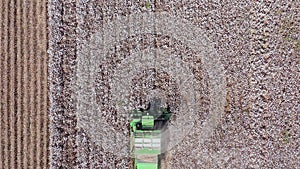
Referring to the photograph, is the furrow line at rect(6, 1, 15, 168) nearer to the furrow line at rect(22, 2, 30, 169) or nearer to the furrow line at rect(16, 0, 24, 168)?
the furrow line at rect(16, 0, 24, 168)

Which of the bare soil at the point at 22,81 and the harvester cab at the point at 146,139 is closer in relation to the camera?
the harvester cab at the point at 146,139

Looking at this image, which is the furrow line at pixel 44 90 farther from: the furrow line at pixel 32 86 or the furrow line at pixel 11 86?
the furrow line at pixel 11 86

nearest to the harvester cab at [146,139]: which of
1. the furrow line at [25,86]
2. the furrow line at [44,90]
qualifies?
the furrow line at [44,90]

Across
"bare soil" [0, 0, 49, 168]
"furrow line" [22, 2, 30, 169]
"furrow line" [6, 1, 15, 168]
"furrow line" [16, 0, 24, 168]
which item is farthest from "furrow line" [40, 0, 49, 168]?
"furrow line" [6, 1, 15, 168]

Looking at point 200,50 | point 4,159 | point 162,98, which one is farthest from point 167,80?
point 4,159

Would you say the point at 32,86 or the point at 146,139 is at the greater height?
the point at 32,86

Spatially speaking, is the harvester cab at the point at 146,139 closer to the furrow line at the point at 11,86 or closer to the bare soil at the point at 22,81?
the bare soil at the point at 22,81

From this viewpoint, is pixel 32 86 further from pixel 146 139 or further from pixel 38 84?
pixel 146 139

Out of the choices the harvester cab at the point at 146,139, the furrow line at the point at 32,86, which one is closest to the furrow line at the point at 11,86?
the furrow line at the point at 32,86

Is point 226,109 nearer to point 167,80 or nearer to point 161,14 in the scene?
point 167,80

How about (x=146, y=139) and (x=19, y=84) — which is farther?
(x=19, y=84)

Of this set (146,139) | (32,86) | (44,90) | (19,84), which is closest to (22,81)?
(19,84)
